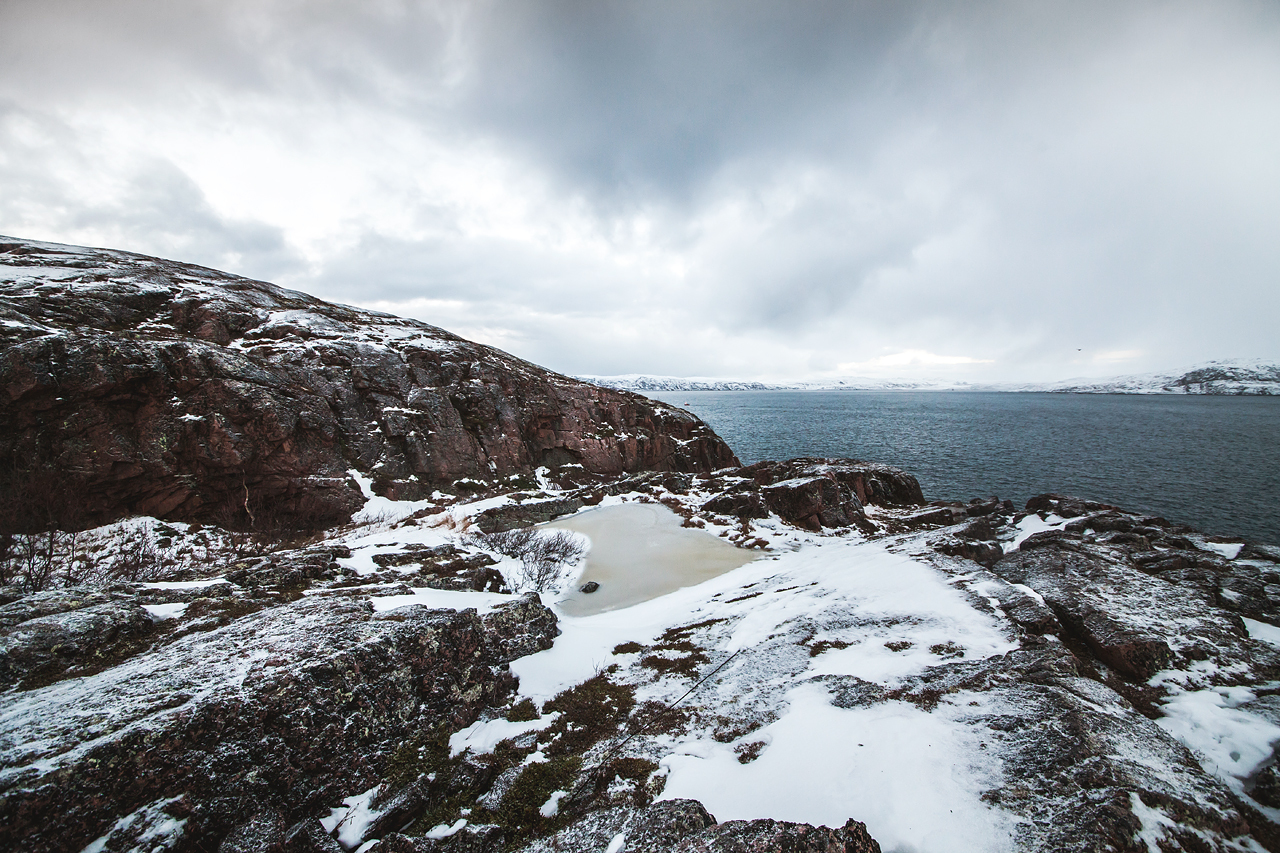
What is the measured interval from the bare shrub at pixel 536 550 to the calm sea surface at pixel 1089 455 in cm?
3841

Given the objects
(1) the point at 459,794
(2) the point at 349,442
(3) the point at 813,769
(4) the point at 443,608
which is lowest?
(1) the point at 459,794

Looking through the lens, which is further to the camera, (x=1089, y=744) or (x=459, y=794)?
(x=459, y=794)

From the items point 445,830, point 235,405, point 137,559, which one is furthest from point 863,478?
point 235,405

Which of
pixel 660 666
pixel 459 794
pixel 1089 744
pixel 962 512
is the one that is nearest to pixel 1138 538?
pixel 962 512

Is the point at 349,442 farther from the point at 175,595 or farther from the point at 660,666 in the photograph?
the point at 660,666

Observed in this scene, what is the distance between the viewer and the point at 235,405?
26.7 metres

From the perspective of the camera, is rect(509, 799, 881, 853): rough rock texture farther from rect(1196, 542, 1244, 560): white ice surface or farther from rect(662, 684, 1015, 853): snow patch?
rect(1196, 542, 1244, 560): white ice surface

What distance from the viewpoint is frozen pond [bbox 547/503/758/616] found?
65.0ft

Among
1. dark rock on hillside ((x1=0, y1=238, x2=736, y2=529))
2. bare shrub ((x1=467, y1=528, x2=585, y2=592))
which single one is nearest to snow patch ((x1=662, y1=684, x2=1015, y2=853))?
bare shrub ((x1=467, y1=528, x2=585, y2=592))

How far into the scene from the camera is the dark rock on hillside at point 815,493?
3075 cm

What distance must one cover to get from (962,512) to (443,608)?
117ft

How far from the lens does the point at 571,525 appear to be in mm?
29031

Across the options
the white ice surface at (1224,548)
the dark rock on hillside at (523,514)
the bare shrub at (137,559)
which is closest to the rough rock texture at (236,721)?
the bare shrub at (137,559)

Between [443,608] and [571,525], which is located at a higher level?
[443,608]
